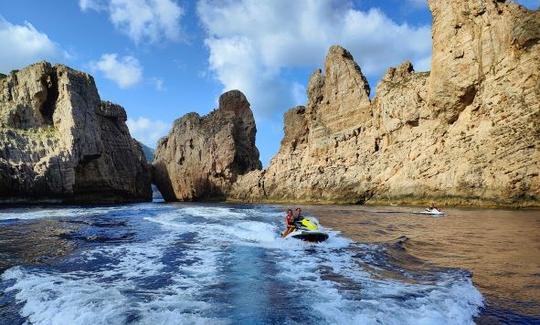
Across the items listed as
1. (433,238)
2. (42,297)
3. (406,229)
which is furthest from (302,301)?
(406,229)

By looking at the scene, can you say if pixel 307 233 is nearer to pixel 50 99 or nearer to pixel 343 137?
pixel 343 137

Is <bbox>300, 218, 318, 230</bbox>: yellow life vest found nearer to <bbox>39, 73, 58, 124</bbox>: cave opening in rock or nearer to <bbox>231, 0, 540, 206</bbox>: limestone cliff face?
<bbox>231, 0, 540, 206</bbox>: limestone cliff face

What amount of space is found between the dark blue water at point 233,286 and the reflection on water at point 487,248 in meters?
0.62

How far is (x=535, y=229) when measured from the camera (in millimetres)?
18109

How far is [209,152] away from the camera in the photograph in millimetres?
68875

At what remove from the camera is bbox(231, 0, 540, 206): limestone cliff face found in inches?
1238

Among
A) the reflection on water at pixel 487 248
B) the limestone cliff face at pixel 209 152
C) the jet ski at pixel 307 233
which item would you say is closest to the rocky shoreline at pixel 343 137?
the limestone cliff face at pixel 209 152

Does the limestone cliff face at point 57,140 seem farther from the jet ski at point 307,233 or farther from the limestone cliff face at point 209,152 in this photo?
the jet ski at point 307,233

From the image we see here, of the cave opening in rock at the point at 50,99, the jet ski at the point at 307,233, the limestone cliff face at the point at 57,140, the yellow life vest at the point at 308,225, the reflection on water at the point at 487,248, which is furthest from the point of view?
the cave opening in rock at the point at 50,99

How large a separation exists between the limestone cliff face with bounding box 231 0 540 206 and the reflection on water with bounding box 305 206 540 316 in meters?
10.9

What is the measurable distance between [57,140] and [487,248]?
45769mm

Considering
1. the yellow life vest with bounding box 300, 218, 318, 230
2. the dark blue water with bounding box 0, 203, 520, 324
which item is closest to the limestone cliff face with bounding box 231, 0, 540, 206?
the yellow life vest with bounding box 300, 218, 318, 230

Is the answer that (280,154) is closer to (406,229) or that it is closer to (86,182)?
(86,182)

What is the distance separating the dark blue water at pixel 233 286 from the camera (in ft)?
24.8
